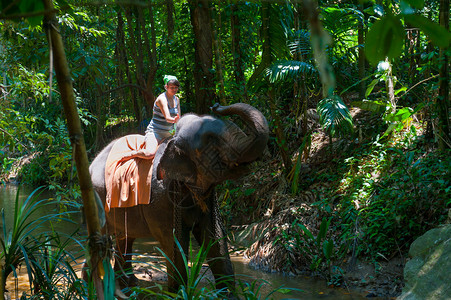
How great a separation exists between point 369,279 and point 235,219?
316 centimetres

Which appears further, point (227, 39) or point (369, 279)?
point (227, 39)

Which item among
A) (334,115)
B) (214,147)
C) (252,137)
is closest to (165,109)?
(214,147)

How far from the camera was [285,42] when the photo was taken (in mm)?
7484

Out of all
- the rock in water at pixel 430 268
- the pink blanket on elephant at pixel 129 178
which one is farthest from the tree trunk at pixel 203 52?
the rock in water at pixel 430 268

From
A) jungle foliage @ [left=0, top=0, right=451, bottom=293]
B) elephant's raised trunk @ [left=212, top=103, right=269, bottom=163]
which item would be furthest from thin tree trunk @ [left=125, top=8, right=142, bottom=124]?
elephant's raised trunk @ [left=212, top=103, right=269, bottom=163]

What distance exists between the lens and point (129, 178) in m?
4.87

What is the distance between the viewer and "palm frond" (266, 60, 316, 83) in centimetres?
689

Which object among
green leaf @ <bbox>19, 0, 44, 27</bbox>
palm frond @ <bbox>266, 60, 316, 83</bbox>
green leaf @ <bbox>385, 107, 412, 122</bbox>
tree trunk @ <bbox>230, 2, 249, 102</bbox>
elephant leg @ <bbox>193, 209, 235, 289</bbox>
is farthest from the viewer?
tree trunk @ <bbox>230, 2, 249, 102</bbox>

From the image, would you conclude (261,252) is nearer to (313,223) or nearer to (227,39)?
(313,223)

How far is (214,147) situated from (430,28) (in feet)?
9.78

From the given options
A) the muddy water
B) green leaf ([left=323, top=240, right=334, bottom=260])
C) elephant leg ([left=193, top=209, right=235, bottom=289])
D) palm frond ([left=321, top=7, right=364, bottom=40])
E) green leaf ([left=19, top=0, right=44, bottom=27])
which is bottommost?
the muddy water

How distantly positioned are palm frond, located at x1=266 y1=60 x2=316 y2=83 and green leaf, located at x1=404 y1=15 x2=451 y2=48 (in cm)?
575

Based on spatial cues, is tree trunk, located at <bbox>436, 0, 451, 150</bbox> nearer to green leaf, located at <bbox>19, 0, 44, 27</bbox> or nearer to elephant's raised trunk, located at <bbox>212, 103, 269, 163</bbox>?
elephant's raised trunk, located at <bbox>212, 103, 269, 163</bbox>

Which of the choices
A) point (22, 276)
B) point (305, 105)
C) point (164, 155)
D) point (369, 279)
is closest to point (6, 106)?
point (22, 276)
